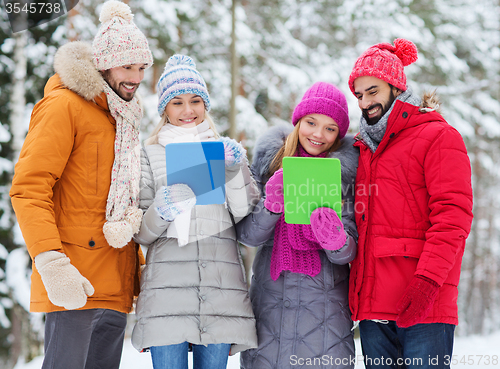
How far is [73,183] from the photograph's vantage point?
7.20ft

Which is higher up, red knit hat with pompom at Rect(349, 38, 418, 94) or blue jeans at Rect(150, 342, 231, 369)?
red knit hat with pompom at Rect(349, 38, 418, 94)

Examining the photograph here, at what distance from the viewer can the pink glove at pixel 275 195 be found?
2.34 meters

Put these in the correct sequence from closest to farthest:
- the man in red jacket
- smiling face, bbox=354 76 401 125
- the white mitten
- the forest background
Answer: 1. the white mitten
2. the man in red jacket
3. smiling face, bbox=354 76 401 125
4. the forest background

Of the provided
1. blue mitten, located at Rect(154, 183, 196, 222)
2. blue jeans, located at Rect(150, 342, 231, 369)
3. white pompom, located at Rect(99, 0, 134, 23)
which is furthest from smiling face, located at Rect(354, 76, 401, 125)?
blue jeans, located at Rect(150, 342, 231, 369)

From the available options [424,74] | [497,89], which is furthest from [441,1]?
[497,89]

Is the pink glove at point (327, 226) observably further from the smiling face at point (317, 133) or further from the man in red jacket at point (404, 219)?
the smiling face at point (317, 133)

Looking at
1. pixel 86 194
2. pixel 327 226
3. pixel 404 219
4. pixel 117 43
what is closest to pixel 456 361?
pixel 404 219

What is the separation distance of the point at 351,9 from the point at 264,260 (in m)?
6.62

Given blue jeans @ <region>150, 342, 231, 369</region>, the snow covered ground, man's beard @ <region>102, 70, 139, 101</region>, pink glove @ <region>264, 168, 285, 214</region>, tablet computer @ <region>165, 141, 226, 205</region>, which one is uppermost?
man's beard @ <region>102, 70, 139, 101</region>

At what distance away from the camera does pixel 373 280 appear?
89.8 inches

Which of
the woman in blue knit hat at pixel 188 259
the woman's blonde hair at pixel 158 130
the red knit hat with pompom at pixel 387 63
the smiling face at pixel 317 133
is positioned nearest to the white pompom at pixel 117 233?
the woman in blue knit hat at pixel 188 259

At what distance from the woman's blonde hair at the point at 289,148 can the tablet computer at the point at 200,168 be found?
1.77 ft

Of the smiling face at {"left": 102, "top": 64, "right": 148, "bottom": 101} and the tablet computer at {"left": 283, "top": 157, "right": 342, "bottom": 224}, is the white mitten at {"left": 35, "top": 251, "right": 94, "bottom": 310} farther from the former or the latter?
the tablet computer at {"left": 283, "top": 157, "right": 342, "bottom": 224}

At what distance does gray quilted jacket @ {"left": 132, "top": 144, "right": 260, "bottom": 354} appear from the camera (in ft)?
7.10
